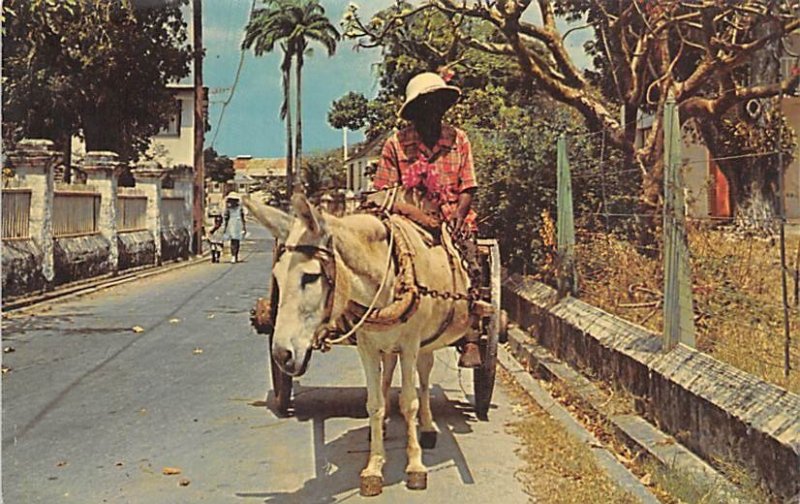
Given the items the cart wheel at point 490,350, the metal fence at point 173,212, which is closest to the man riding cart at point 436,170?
the cart wheel at point 490,350

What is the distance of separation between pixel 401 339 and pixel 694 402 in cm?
180

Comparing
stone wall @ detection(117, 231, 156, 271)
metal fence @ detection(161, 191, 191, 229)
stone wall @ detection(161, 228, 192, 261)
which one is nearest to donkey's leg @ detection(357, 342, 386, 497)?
stone wall @ detection(117, 231, 156, 271)

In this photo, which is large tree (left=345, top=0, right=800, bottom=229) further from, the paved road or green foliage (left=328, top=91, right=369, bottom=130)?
green foliage (left=328, top=91, right=369, bottom=130)

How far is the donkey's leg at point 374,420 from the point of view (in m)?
5.43

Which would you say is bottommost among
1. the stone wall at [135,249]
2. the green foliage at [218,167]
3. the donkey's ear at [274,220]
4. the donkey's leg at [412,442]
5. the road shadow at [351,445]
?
the road shadow at [351,445]

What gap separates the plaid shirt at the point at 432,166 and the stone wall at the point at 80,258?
38.7 feet

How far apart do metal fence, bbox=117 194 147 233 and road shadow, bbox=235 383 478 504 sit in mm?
14600

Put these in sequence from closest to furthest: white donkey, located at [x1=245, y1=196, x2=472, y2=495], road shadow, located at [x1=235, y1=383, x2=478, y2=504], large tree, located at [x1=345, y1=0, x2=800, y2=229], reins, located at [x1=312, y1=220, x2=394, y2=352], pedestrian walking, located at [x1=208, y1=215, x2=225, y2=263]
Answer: white donkey, located at [x1=245, y1=196, x2=472, y2=495] < reins, located at [x1=312, y1=220, x2=394, y2=352] < road shadow, located at [x1=235, y1=383, x2=478, y2=504] < large tree, located at [x1=345, y1=0, x2=800, y2=229] < pedestrian walking, located at [x1=208, y1=215, x2=225, y2=263]

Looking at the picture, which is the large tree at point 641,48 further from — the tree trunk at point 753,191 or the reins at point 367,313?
the reins at point 367,313

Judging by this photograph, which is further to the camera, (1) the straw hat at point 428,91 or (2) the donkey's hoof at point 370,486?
(1) the straw hat at point 428,91

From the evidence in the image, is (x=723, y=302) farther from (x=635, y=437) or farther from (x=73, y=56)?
(x=73, y=56)

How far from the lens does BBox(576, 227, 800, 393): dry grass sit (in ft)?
18.0

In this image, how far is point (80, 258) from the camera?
18.1m

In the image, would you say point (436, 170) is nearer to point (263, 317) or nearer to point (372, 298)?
point (263, 317)
